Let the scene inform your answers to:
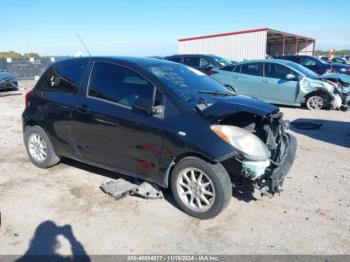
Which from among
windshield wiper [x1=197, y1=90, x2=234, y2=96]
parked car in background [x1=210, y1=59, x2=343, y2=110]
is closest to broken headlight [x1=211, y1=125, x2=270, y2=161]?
windshield wiper [x1=197, y1=90, x2=234, y2=96]

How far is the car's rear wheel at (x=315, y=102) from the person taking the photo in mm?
10461

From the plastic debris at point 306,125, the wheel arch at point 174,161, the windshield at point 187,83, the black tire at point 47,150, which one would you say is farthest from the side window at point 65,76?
the plastic debris at point 306,125

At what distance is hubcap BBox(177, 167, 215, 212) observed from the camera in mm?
3715

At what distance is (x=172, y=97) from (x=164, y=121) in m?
0.30

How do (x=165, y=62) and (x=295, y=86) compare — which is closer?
(x=165, y=62)

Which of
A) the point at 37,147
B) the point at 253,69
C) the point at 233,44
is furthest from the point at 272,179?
the point at 233,44

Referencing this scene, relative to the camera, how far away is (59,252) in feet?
10.6

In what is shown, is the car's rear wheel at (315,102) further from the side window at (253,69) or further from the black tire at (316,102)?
the side window at (253,69)

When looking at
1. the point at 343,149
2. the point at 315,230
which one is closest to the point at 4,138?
the point at 315,230

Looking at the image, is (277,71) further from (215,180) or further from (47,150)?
(215,180)

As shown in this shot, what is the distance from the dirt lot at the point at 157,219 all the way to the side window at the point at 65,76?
131 centimetres

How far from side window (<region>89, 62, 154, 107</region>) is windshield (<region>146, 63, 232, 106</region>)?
21cm

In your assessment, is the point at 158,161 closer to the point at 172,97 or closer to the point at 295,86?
the point at 172,97

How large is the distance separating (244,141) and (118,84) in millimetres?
1757
